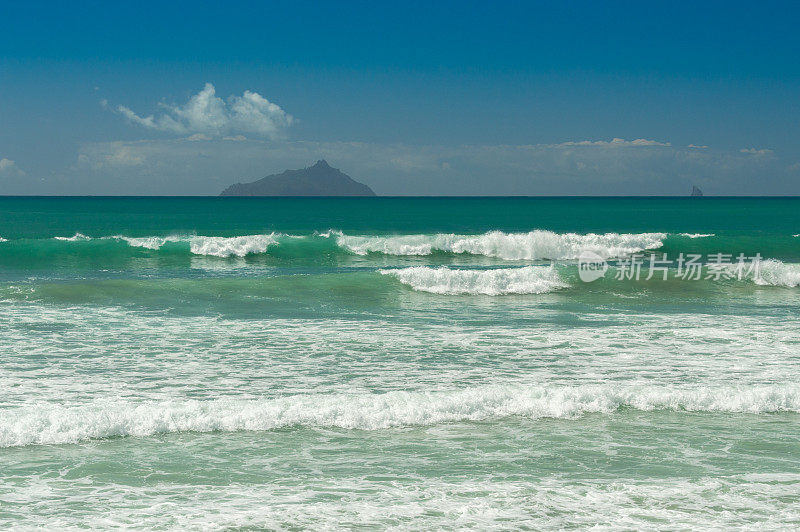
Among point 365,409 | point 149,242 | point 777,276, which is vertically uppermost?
point 777,276

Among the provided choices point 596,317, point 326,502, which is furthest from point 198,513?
point 596,317

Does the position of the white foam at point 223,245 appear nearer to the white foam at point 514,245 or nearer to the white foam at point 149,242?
the white foam at point 149,242

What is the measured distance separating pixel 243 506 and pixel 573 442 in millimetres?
3320

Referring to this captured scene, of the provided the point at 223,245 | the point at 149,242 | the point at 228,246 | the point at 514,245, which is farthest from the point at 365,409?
the point at 149,242

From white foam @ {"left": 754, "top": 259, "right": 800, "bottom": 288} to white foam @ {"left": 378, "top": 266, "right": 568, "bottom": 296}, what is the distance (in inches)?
238

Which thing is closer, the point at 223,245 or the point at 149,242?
the point at 223,245

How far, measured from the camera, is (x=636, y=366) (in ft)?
33.8

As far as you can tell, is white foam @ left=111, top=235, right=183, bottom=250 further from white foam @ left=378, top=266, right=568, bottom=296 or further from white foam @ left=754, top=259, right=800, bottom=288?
white foam @ left=754, top=259, right=800, bottom=288

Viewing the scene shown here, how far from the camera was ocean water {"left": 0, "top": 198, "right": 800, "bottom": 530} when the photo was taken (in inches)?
222

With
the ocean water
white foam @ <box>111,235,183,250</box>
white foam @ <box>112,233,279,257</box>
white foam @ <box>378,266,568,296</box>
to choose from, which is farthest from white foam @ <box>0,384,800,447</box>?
white foam @ <box>111,235,183,250</box>

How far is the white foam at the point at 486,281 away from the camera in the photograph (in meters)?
18.5

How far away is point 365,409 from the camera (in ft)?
25.5

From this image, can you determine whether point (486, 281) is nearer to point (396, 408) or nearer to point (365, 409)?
point (396, 408)

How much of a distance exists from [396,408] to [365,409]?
347 mm
